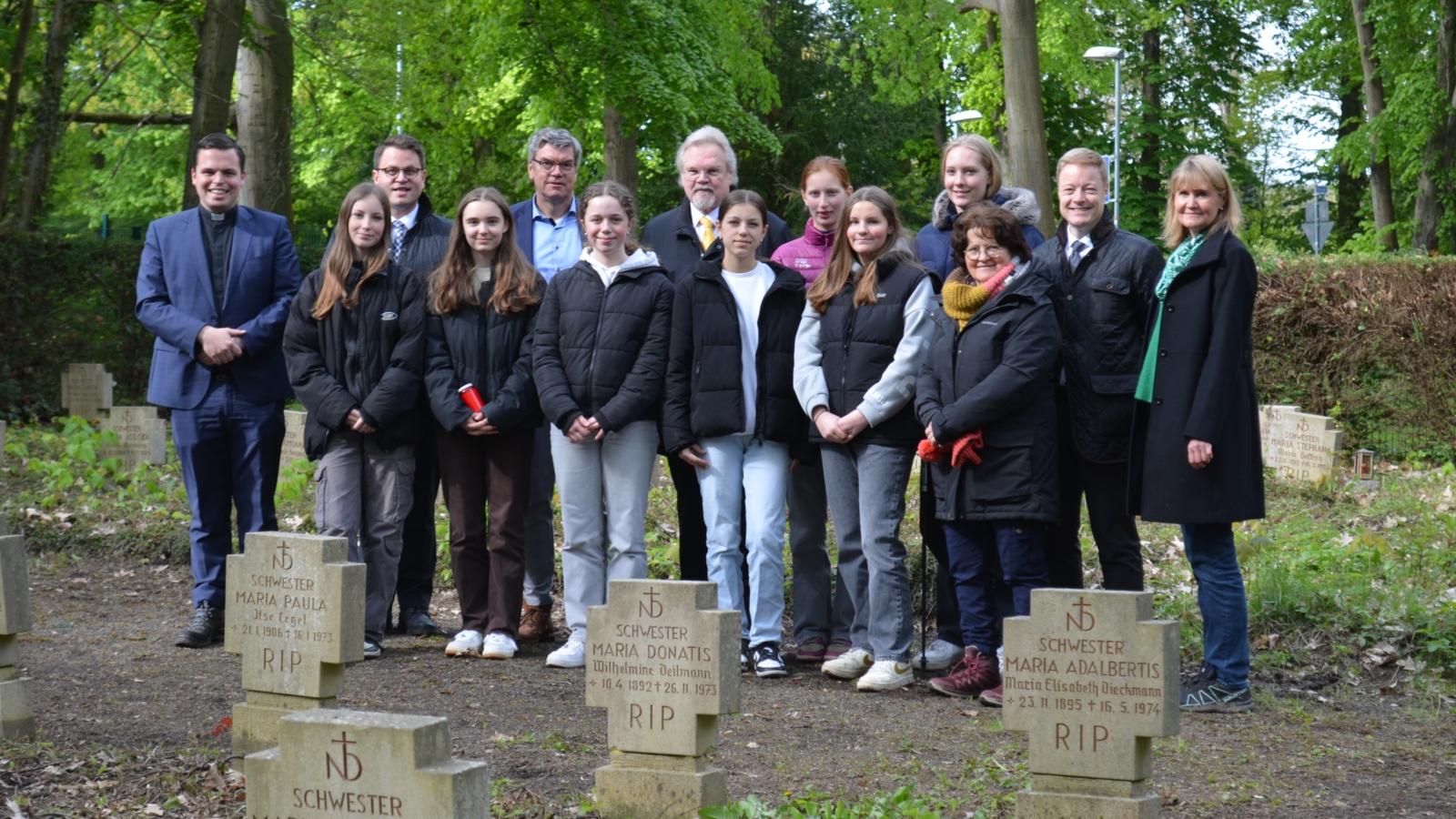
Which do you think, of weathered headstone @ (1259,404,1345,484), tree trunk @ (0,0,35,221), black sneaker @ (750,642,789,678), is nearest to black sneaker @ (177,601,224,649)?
black sneaker @ (750,642,789,678)

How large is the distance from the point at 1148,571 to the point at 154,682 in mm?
5474

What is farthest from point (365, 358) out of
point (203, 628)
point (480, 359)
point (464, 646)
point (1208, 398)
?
point (1208, 398)

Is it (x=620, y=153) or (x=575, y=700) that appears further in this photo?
A: (x=620, y=153)

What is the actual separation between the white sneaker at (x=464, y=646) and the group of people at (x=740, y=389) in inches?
1.0

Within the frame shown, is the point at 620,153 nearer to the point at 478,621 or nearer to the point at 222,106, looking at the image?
the point at 222,106

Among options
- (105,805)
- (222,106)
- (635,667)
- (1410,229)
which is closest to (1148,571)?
(635,667)

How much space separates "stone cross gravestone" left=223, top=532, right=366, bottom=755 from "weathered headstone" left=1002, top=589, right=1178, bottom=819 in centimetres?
217

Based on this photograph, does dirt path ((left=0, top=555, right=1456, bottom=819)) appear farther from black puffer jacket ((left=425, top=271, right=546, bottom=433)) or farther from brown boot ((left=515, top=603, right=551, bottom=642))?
black puffer jacket ((left=425, top=271, right=546, bottom=433))

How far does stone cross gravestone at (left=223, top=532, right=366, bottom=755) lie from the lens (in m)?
5.19

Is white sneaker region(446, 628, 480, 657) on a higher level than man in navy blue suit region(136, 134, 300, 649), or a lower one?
lower

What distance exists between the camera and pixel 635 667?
494 cm

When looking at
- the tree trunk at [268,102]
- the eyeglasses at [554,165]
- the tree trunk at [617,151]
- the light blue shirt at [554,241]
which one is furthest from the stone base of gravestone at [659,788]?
the tree trunk at [617,151]

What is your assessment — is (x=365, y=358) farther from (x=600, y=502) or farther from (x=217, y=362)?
(x=600, y=502)

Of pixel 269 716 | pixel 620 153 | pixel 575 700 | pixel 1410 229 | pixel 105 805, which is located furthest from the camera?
pixel 1410 229
